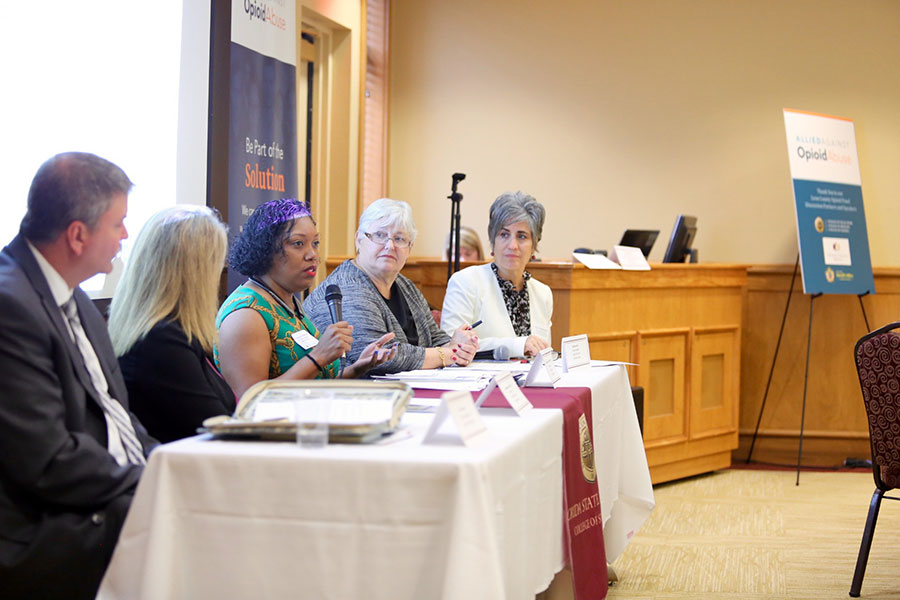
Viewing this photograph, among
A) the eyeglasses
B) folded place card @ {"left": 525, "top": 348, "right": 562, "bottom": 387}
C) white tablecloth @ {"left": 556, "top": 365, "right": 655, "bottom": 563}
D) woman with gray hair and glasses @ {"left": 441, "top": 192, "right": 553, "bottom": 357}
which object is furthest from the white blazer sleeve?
folded place card @ {"left": 525, "top": 348, "right": 562, "bottom": 387}

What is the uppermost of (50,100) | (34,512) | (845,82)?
(845,82)

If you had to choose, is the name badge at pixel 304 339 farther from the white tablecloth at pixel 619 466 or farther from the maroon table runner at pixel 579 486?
the white tablecloth at pixel 619 466

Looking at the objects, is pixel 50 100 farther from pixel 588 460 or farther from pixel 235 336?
pixel 588 460

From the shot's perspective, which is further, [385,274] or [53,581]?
[385,274]

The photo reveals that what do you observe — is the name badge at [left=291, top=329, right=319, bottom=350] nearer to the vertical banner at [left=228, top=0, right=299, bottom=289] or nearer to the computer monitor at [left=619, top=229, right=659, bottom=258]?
the vertical banner at [left=228, top=0, right=299, bottom=289]

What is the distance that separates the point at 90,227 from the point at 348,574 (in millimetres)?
784

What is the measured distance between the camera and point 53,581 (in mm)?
1682

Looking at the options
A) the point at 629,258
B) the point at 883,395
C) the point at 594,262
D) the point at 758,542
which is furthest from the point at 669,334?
the point at 883,395

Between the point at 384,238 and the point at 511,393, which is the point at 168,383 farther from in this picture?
the point at 384,238

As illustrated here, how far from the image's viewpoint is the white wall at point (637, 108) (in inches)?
236

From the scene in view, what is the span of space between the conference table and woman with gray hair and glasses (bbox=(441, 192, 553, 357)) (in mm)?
2062

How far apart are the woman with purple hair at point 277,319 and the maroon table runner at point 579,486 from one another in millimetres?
360

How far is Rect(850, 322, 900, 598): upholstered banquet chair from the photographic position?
3.03 m

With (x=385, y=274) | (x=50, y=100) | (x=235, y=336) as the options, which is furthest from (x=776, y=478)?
(x=50, y=100)
